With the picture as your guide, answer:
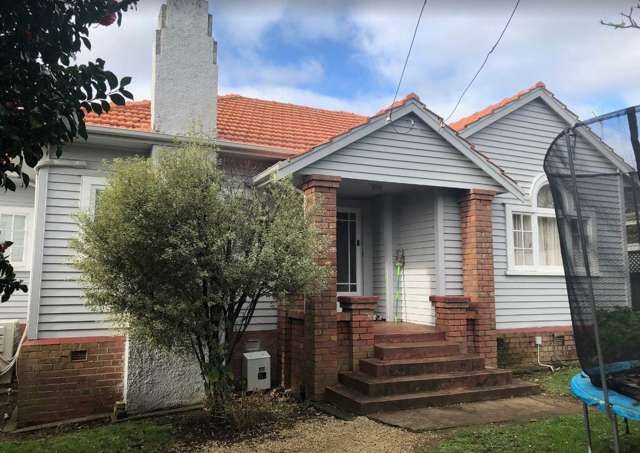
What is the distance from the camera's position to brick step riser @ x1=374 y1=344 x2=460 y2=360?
7.23m

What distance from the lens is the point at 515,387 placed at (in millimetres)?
7254

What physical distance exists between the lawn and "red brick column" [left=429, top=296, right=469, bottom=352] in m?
2.12

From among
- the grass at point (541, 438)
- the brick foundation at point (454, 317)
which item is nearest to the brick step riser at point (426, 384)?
the brick foundation at point (454, 317)

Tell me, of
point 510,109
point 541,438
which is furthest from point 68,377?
point 510,109

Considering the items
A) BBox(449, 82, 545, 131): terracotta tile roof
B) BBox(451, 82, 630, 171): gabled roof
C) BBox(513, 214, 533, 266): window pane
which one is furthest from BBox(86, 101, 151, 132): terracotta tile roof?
BBox(513, 214, 533, 266): window pane

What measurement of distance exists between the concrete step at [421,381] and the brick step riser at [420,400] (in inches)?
8.4

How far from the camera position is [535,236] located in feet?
33.0

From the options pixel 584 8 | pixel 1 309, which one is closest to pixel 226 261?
pixel 584 8

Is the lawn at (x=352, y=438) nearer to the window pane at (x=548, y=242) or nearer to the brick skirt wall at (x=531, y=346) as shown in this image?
the brick skirt wall at (x=531, y=346)

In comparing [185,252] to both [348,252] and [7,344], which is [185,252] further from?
[7,344]

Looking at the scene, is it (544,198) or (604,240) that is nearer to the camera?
(604,240)

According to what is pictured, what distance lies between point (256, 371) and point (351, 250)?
10.6 ft

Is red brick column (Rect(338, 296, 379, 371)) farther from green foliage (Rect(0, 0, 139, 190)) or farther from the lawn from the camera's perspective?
green foliage (Rect(0, 0, 139, 190))

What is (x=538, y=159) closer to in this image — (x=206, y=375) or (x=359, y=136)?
(x=359, y=136)
